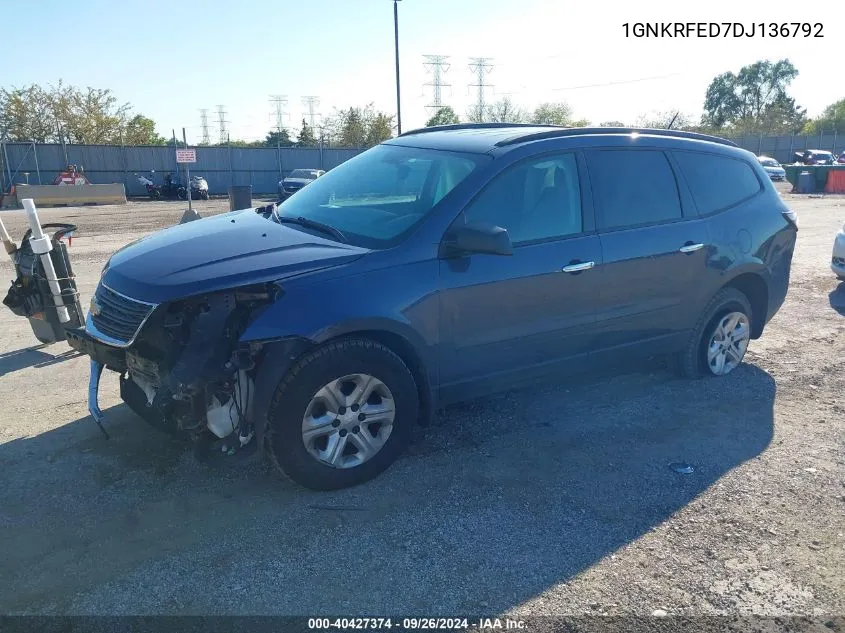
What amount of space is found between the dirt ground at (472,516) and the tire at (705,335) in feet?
0.82

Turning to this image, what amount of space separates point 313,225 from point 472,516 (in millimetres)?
2016

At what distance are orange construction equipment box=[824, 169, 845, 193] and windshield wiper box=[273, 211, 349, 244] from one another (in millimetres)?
32815

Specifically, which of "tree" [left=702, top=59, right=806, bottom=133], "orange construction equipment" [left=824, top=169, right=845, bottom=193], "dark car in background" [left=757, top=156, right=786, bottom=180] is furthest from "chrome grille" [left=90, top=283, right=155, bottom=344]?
"tree" [left=702, top=59, right=806, bottom=133]

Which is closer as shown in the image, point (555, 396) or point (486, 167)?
point (486, 167)

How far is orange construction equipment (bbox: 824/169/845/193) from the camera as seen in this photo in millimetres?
30156

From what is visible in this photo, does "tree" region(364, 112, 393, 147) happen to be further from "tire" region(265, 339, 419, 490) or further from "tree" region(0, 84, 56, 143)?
"tire" region(265, 339, 419, 490)

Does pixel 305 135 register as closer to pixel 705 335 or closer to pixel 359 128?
pixel 359 128

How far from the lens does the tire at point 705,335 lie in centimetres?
525

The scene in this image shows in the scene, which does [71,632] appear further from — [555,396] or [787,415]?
[787,415]

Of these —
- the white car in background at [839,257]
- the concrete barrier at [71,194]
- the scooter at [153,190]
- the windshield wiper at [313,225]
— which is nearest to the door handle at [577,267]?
the windshield wiper at [313,225]

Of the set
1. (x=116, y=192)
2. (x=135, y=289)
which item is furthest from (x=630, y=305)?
(x=116, y=192)

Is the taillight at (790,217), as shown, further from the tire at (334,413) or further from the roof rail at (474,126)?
the tire at (334,413)

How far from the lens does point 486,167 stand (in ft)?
13.2

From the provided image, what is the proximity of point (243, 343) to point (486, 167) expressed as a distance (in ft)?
5.92
